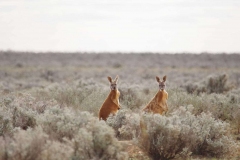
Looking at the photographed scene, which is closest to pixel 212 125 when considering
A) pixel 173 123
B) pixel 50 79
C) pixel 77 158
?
pixel 173 123

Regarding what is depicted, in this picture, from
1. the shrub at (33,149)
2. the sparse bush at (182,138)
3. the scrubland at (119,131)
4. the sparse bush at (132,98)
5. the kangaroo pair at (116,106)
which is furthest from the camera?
the sparse bush at (132,98)

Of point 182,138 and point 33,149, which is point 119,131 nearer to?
point 182,138

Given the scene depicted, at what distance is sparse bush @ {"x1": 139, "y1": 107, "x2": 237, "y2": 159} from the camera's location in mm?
8008

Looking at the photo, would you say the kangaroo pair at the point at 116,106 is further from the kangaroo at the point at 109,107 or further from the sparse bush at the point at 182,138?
the sparse bush at the point at 182,138

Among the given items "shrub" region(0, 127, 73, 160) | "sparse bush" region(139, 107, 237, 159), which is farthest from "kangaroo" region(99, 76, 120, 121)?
"shrub" region(0, 127, 73, 160)

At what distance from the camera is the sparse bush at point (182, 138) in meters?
8.01

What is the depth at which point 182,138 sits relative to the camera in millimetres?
8211

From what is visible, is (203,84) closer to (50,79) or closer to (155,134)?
(155,134)

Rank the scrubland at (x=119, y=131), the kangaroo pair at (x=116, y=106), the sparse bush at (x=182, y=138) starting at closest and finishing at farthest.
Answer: the scrubland at (x=119, y=131), the sparse bush at (x=182, y=138), the kangaroo pair at (x=116, y=106)

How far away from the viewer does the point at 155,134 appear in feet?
26.6

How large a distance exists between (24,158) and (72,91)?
9.15 metres

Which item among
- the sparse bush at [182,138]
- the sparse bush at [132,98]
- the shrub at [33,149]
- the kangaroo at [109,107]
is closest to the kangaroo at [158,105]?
the kangaroo at [109,107]

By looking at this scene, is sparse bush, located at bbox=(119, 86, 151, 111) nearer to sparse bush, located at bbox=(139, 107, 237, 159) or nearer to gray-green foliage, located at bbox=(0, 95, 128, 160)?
sparse bush, located at bbox=(139, 107, 237, 159)

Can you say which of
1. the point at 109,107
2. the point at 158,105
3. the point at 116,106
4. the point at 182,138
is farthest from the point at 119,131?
the point at 182,138
